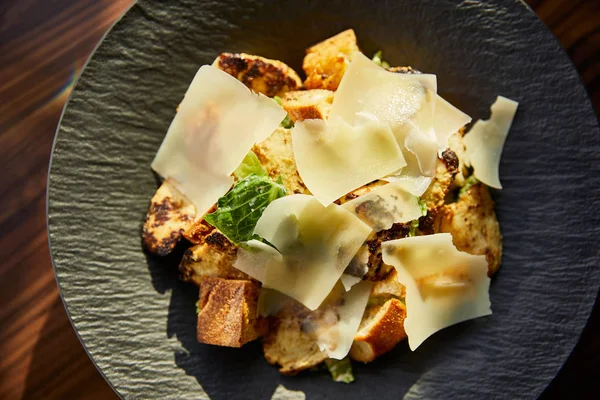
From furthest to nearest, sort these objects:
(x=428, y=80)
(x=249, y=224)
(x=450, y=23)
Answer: (x=450, y=23) → (x=428, y=80) → (x=249, y=224)

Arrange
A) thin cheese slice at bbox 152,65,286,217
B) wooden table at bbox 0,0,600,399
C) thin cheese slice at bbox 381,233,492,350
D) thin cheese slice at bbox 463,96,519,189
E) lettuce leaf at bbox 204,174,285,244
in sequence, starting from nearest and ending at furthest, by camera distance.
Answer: lettuce leaf at bbox 204,174,285,244
thin cheese slice at bbox 381,233,492,350
thin cheese slice at bbox 152,65,286,217
thin cheese slice at bbox 463,96,519,189
wooden table at bbox 0,0,600,399

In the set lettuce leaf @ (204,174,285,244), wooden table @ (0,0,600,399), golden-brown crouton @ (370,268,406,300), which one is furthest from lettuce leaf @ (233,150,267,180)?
wooden table @ (0,0,600,399)

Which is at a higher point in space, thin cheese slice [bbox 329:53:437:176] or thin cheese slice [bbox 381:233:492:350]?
thin cheese slice [bbox 329:53:437:176]

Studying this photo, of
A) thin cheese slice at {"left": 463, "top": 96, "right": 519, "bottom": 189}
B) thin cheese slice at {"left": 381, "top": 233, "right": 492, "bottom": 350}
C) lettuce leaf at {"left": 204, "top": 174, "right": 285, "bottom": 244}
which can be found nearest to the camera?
lettuce leaf at {"left": 204, "top": 174, "right": 285, "bottom": 244}

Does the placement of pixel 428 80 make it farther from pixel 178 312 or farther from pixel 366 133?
pixel 178 312

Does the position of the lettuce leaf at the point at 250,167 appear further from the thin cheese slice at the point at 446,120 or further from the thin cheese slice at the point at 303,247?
the thin cheese slice at the point at 446,120

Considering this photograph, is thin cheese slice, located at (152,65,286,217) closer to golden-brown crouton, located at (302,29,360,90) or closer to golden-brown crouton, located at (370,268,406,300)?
golden-brown crouton, located at (302,29,360,90)

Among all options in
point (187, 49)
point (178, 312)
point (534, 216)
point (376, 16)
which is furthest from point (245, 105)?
point (534, 216)

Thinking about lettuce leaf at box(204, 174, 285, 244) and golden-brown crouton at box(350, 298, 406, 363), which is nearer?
lettuce leaf at box(204, 174, 285, 244)
